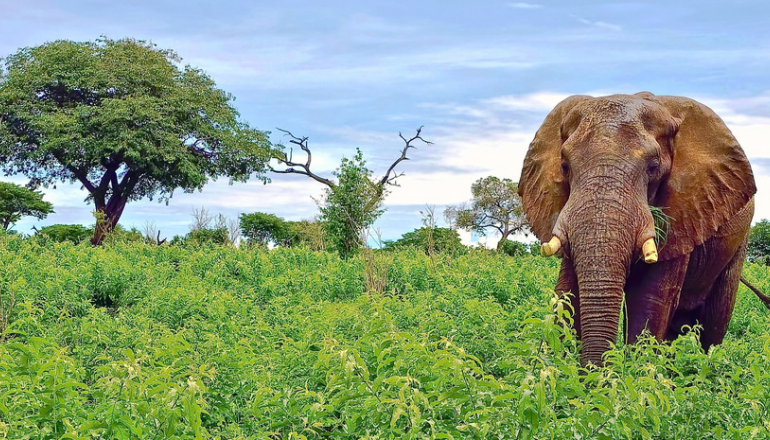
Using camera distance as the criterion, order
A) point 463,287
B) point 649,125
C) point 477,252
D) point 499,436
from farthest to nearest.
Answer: point 477,252
point 463,287
point 649,125
point 499,436

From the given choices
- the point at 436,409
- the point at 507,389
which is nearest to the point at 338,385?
the point at 436,409

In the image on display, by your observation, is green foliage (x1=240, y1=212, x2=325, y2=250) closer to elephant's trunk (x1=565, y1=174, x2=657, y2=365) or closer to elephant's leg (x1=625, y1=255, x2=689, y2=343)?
elephant's leg (x1=625, y1=255, x2=689, y2=343)

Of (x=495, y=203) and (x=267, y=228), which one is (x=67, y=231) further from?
(x=495, y=203)

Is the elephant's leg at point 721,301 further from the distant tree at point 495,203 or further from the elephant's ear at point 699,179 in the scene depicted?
the distant tree at point 495,203

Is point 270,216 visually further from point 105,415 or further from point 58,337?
point 105,415

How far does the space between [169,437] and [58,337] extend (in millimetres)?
5170

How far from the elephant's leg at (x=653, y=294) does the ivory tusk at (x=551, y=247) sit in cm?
85

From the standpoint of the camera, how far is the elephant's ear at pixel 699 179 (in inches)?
267

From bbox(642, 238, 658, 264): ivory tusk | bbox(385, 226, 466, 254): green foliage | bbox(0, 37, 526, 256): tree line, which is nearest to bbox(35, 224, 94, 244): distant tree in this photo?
bbox(0, 37, 526, 256): tree line

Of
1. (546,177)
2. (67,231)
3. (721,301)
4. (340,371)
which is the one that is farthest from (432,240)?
(67,231)

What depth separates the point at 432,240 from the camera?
1814 centimetres

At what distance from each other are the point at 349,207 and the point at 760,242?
19.6m

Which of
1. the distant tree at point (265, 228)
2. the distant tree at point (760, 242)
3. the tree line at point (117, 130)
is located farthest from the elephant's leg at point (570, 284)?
the distant tree at point (265, 228)

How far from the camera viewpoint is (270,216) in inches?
1554
